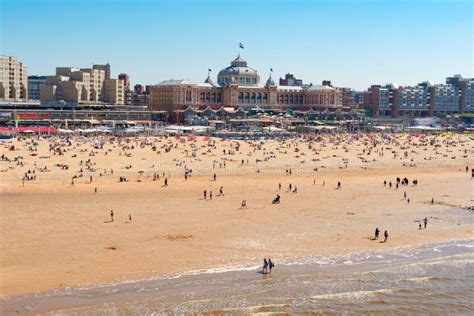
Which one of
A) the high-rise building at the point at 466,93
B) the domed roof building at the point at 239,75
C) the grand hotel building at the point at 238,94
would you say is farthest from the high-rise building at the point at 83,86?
the high-rise building at the point at 466,93

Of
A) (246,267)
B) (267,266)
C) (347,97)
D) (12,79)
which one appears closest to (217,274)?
(246,267)

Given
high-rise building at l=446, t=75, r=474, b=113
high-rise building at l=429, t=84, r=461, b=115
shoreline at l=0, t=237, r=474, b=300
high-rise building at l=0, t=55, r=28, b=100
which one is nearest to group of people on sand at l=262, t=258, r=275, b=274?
shoreline at l=0, t=237, r=474, b=300

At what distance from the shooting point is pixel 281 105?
142 meters

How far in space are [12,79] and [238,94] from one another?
49.1 metres

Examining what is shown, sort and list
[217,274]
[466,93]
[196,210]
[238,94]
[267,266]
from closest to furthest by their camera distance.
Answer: [217,274] < [267,266] < [196,210] < [238,94] < [466,93]

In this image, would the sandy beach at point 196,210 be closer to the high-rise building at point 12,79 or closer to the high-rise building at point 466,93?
the high-rise building at point 12,79

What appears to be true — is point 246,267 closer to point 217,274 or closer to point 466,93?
point 217,274

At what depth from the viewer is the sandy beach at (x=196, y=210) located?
24.1 m

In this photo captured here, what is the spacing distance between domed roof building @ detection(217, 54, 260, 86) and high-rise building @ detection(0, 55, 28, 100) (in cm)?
4477

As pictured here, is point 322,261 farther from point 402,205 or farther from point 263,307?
point 402,205

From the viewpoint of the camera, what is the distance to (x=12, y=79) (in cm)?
13112

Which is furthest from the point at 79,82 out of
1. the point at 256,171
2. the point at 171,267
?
the point at 171,267

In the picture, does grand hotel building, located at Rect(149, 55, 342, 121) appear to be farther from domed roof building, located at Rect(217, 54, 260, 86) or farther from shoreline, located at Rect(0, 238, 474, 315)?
shoreline, located at Rect(0, 238, 474, 315)

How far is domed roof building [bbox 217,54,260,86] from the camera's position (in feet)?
470
